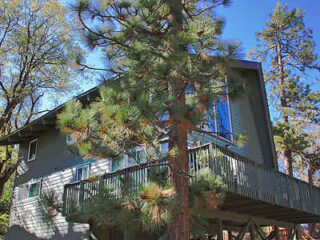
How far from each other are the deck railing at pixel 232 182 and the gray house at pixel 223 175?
2cm

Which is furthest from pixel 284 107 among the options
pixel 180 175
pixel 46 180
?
pixel 180 175

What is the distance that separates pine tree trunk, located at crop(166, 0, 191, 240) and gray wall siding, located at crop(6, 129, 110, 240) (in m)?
6.10

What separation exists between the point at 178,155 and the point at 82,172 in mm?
7974

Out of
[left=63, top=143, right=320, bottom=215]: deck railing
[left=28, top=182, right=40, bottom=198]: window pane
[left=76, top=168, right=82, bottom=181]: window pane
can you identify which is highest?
[left=76, top=168, right=82, bottom=181]: window pane

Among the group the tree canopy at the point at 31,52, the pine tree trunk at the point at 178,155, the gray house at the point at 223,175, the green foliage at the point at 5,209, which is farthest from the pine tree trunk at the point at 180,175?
the green foliage at the point at 5,209

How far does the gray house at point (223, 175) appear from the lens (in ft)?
29.2

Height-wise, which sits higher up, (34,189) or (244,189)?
(34,189)

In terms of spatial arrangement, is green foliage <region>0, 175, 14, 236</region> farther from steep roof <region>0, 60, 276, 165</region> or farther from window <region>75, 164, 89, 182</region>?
window <region>75, 164, 89, 182</region>

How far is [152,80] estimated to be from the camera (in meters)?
6.84

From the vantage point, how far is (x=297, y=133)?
2050cm

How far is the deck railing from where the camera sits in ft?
26.2

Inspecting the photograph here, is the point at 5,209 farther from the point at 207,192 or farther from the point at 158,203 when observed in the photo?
the point at 158,203

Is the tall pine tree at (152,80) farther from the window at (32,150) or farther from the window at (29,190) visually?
the window at (32,150)

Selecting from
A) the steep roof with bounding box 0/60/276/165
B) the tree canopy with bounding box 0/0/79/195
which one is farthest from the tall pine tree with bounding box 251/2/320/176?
the tree canopy with bounding box 0/0/79/195
